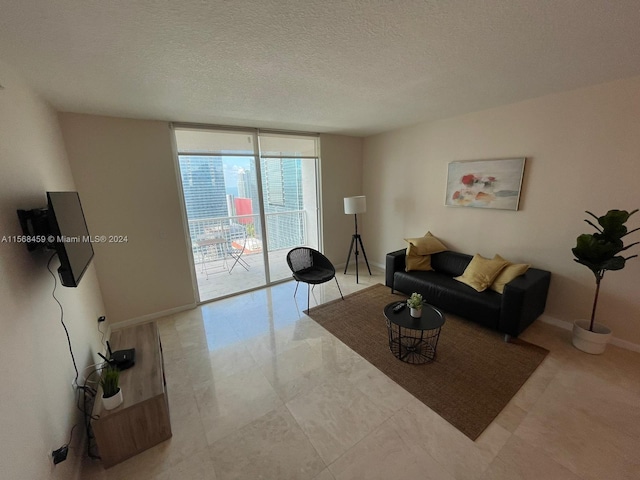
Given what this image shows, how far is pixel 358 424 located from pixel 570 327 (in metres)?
2.66

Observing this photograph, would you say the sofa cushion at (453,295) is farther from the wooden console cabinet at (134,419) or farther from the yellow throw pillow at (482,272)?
the wooden console cabinet at (134,419)

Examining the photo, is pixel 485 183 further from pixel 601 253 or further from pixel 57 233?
pixel 57 233

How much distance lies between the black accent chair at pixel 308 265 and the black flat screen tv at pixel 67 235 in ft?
7.14

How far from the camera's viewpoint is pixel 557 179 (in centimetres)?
271

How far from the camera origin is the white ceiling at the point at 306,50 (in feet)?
4.11

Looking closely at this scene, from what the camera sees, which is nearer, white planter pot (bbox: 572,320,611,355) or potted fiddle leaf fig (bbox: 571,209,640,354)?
potted fiddle leaf fig (bbox: 571,209,640,354)

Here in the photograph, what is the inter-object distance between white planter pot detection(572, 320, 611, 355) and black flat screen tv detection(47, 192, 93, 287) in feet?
13.4

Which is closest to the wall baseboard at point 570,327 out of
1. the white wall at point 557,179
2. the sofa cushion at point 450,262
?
the white wall at point 557,179

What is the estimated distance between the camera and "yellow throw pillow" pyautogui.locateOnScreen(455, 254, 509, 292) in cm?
294

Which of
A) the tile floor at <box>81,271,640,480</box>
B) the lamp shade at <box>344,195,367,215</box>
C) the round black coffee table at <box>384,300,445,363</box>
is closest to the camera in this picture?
the tile floor at <box>81,271,640,480</box>

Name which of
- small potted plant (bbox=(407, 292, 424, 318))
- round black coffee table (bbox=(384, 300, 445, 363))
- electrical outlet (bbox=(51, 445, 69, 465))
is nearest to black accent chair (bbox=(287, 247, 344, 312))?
round black coffee table (bbox=(384, 300, 445, 363))

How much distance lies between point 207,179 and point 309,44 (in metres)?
2.61

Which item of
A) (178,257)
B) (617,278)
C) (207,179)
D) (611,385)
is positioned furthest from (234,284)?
(617,278)

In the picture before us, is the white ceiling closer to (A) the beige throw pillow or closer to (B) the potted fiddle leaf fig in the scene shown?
(B) the potted fiddle leaf fig
